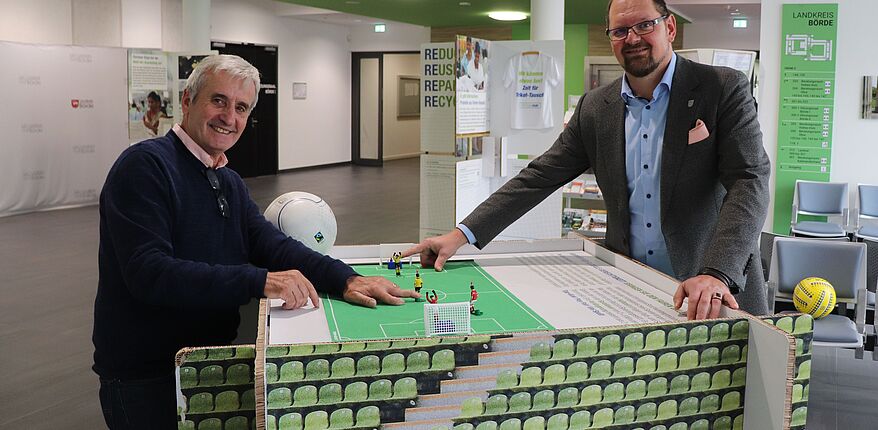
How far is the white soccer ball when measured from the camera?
8.41 feet

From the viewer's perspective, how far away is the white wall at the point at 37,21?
11.5 m

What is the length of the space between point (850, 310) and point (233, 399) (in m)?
5.48

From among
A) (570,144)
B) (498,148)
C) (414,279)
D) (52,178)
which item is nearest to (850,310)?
(498,148)

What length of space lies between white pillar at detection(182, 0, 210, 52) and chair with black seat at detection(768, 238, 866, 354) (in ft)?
29.4

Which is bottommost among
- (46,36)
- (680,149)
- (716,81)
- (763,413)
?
(763,413)

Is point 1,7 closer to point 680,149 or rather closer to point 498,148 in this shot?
point 498,148

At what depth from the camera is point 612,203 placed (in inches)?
99.0

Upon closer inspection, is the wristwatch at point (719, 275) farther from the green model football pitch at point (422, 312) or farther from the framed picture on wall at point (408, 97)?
the framed picture on wall at point (408, 97)

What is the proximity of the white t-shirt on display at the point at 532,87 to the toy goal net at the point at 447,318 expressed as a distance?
5970 millimetres

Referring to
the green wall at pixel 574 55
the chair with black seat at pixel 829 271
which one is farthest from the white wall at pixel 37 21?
the chair with black seat at pixel 829 271

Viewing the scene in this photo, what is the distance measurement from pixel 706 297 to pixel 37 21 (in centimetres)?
1246

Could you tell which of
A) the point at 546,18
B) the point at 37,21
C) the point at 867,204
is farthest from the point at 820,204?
the point at 37,21

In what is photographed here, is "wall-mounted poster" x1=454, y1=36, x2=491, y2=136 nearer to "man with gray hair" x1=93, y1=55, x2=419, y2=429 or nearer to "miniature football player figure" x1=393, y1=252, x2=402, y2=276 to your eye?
"miniature football player figure" x1=393, y1=252, x2=402, y2=276

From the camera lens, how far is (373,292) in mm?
2023
